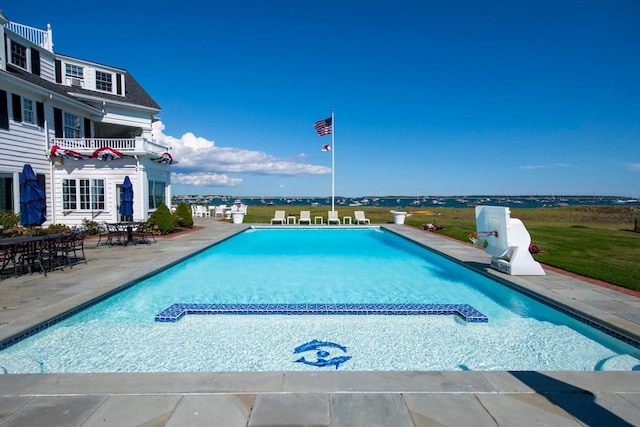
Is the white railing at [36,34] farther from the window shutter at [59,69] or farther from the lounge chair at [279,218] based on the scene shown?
the lounge chair at [279,218]

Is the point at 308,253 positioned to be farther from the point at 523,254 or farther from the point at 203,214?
the point at 203,214

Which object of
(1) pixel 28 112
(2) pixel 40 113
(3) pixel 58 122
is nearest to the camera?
(1) pixel 28 112

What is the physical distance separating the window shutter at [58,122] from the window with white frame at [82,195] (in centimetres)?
216

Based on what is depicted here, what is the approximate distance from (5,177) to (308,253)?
12256 millimetres

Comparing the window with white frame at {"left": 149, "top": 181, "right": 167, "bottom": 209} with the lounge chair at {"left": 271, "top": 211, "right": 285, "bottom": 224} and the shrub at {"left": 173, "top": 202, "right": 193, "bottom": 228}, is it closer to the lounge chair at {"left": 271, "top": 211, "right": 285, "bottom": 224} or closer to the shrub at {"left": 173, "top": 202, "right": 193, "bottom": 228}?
the shrub at {"left": 173, "top": 202, "right": 193, "bottom": 228}

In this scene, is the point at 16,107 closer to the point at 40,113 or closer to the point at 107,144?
the point at 40,113

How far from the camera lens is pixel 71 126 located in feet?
57.7

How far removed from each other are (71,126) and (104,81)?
155 inches

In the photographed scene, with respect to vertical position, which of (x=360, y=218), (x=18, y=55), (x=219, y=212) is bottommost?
(x=360, y=218)

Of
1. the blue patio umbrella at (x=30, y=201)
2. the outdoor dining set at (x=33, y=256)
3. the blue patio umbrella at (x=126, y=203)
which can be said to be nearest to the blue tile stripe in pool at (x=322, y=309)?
the outdoor dining set at (x=33, y=256)

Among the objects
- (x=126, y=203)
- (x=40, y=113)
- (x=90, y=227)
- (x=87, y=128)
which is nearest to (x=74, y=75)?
(x=87, y=128)

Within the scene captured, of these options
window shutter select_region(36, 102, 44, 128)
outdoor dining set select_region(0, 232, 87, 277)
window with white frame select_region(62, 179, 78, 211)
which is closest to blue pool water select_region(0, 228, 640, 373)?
outdoor dining set select_region(0, 232, 87, 277)

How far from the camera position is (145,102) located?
21062 millimetres

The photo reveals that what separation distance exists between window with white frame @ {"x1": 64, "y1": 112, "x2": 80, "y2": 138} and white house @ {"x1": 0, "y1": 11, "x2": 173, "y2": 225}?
5cm
